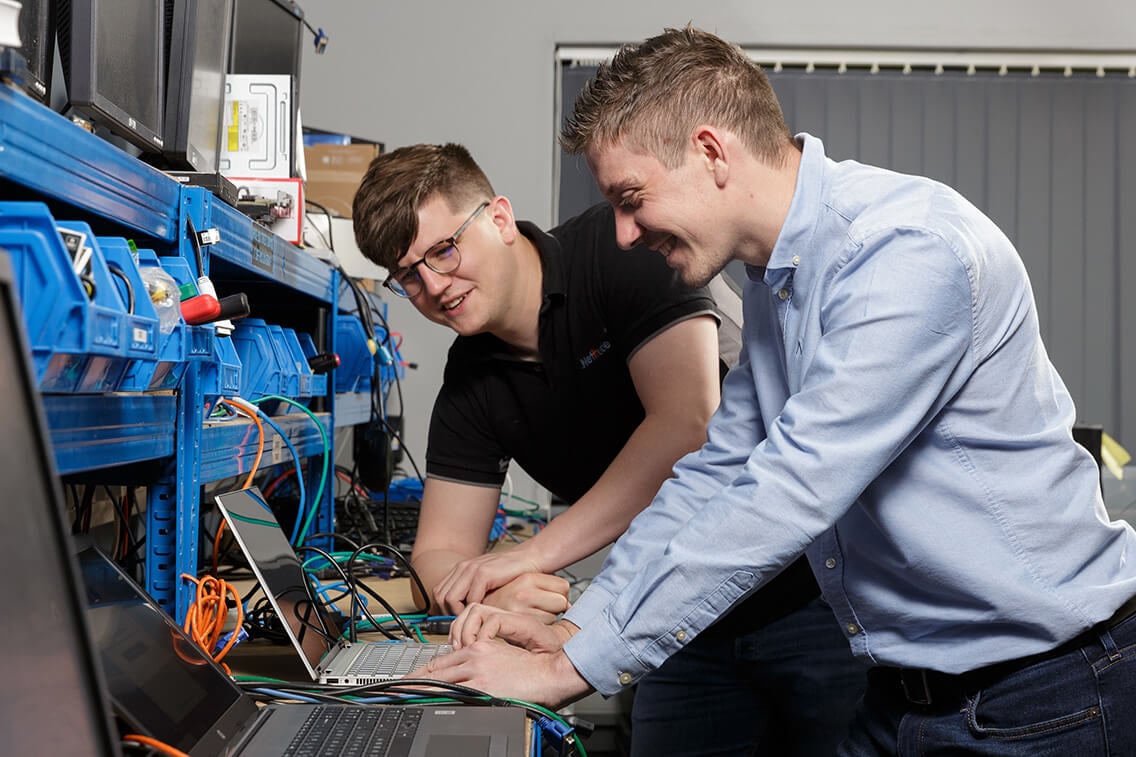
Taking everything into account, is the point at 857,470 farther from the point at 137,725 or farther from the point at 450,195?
the point at 450,195

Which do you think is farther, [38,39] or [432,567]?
[432,567]

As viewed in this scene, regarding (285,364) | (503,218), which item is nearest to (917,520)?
(503,218)

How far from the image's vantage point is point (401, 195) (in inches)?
64.4

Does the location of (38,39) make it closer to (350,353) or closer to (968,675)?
(968,675)

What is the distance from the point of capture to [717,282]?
1836 millimetres

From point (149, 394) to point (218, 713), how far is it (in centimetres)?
36

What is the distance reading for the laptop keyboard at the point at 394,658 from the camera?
1.14 m

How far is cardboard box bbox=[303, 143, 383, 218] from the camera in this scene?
9.74 feet

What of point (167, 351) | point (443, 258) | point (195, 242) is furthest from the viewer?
point (443, 258)

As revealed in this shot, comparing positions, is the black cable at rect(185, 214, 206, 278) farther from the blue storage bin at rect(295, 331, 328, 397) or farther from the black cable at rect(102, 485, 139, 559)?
the blue storage bin at rect(295, 331, 328, 397)

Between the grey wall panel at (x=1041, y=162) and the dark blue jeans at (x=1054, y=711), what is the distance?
3047mm

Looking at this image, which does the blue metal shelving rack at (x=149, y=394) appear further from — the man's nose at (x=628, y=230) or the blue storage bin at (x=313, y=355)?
the man's nose at (x=628, y=230)

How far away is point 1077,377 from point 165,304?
368cm

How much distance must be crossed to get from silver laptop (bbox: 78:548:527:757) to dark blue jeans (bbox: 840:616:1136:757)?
0.44m
